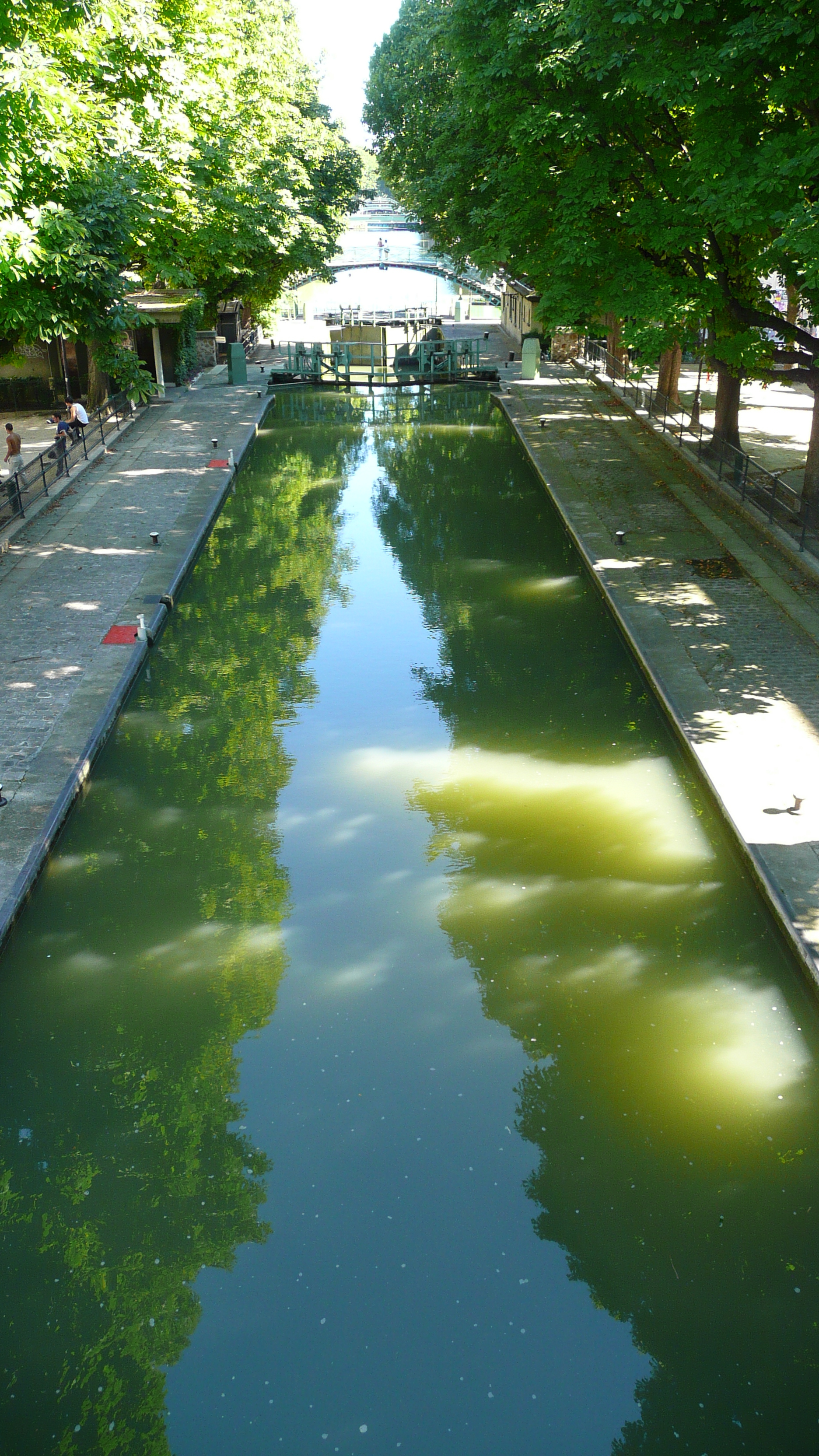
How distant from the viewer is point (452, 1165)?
765 cm

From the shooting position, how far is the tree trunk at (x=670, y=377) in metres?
31.5

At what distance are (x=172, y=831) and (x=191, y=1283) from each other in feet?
18.7

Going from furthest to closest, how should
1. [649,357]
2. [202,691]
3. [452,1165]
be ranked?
[649,357]
[202,691]
[452,1165]

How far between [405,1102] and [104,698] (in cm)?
770

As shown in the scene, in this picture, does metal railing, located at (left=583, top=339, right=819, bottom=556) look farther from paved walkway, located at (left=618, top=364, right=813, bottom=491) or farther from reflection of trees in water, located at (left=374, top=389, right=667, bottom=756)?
reflection of trees in water, located at (left=374, top=389, right=667, bottom=756)

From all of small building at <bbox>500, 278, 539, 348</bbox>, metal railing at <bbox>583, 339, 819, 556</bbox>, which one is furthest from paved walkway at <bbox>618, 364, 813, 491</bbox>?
small building at <bbox>500, 278, 539, 348</bbox>

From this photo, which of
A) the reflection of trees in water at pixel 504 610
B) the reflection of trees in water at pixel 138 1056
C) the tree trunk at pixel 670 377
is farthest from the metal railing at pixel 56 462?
the tree trunk at pixel 670 377

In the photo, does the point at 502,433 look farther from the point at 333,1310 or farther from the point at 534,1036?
the point at 333,1310

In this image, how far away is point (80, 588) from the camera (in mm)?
18094

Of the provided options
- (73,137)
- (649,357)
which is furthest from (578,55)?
(73,137)

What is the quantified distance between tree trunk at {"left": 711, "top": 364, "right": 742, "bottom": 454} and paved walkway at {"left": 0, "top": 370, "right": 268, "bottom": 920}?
11.8 meters

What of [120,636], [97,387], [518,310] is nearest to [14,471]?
[97,387]

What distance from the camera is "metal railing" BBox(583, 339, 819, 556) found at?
1953 cm

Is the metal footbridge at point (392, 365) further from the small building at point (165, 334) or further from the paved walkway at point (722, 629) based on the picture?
the paved walkway at point (722, 629)
